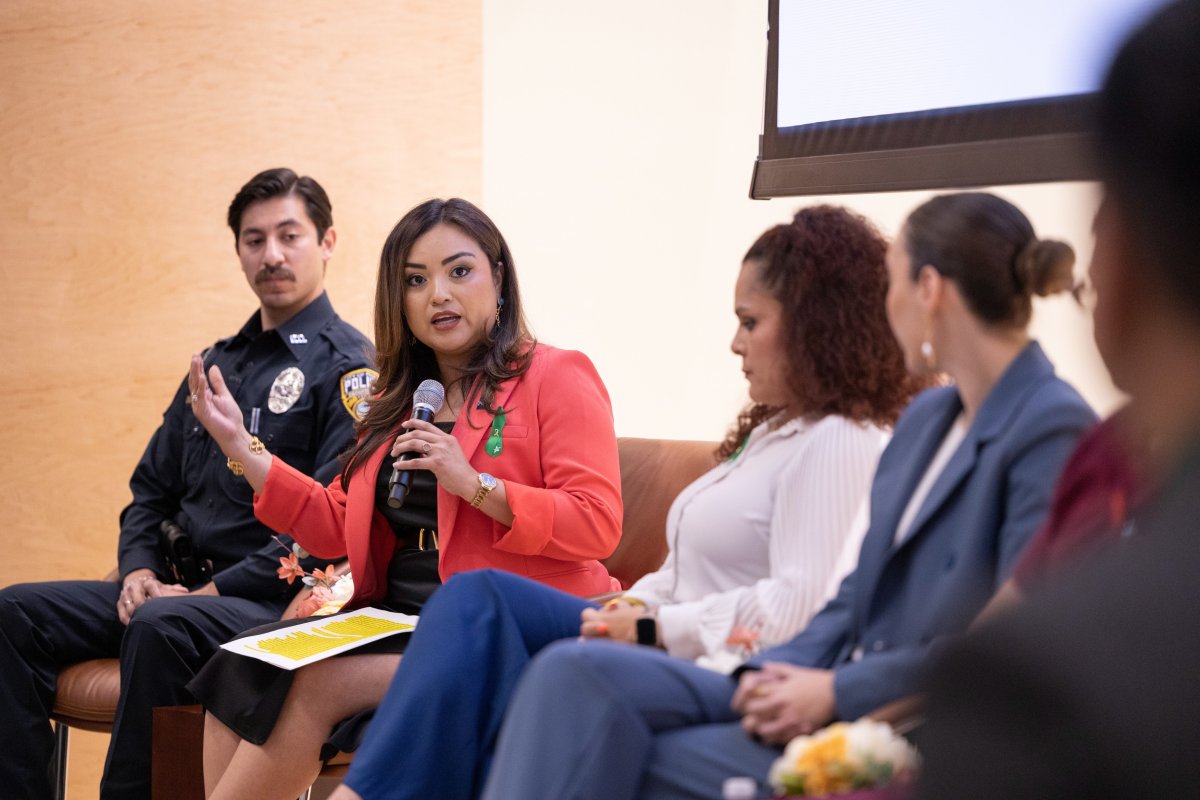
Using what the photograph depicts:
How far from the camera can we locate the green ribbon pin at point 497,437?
8.54 ft

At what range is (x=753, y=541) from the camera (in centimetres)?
187

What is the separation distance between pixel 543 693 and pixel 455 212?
145 centimetres

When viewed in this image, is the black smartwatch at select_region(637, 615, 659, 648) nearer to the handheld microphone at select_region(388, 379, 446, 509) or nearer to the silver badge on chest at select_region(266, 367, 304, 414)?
the handheld microphone at select_region(388, 379, 446, 509)

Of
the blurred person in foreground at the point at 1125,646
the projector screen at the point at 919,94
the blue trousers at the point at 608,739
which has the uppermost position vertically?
the projector screen at the point at 919,94

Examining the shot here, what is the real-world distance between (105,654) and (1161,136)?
9.67 feet

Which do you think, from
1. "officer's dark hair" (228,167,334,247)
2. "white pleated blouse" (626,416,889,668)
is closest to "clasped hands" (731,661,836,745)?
"white pleated blouse" (626,416,889,668)

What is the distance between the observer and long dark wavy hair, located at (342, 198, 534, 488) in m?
2.73

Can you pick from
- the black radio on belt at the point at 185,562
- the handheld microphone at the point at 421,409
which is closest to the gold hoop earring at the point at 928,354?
the handheld microphone at the point at 421,409

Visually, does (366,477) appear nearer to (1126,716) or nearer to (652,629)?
(652,629)

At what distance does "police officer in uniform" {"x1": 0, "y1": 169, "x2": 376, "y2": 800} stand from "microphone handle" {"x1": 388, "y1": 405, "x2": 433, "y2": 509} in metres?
0.50

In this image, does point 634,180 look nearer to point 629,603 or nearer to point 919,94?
point 919,94

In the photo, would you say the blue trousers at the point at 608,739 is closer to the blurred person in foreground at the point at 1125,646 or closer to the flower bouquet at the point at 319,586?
the blurred person in foreground at the point at 1125,646

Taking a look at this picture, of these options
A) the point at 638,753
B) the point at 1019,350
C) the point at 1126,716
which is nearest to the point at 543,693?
the point at 638,753

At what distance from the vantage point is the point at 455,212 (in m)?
2.76
